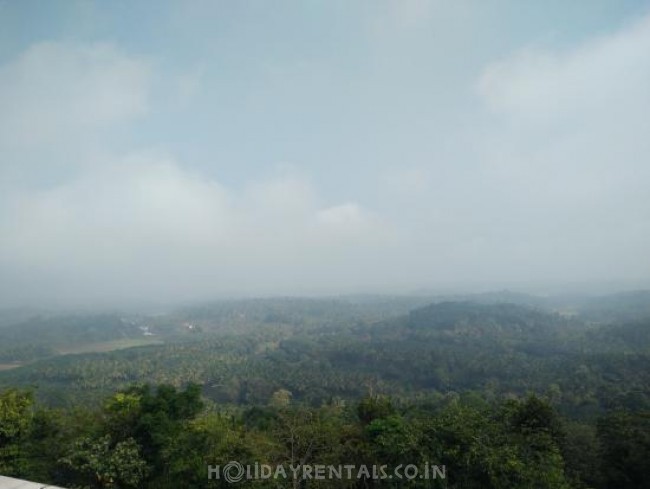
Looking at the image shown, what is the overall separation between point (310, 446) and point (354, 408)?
22492 mm

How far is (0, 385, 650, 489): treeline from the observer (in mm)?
14148

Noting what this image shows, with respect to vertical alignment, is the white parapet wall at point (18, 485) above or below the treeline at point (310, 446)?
above

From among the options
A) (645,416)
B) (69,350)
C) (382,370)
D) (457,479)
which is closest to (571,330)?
(382,370)

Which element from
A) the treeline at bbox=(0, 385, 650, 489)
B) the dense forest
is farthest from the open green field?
the treeline at bbox=(0, 385, 650, 489)

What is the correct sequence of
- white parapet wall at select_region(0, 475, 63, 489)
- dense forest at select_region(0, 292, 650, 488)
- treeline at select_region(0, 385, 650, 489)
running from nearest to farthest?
white parapet wall at select_region(0, 475, 63, 489) < treeline at select_region(0, 385, 650, 489) < dense forest at select_region(0, 292, 650, 488)

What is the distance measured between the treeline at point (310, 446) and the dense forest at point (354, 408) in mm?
69

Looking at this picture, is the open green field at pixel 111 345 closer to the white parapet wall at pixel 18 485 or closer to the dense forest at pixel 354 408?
the dense forest at pixel 354 408

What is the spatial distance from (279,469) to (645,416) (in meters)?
22.4

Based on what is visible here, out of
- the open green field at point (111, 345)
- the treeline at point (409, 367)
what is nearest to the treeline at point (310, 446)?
the treeline at point (409, 367)

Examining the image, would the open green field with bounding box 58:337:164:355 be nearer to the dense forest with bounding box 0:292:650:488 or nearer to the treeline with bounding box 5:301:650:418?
the dense forest with bounding box 0:292:650:488

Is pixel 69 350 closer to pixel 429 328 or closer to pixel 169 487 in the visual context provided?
pixel 429 328

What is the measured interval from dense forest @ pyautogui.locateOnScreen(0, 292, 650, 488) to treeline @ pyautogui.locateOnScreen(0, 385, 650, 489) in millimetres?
69

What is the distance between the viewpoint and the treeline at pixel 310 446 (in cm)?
1415

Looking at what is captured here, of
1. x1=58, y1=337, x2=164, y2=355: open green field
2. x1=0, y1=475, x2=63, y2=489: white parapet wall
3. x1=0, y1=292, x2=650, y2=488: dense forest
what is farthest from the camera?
x1=58, y1=337, x2=164, y2=355: open green field
